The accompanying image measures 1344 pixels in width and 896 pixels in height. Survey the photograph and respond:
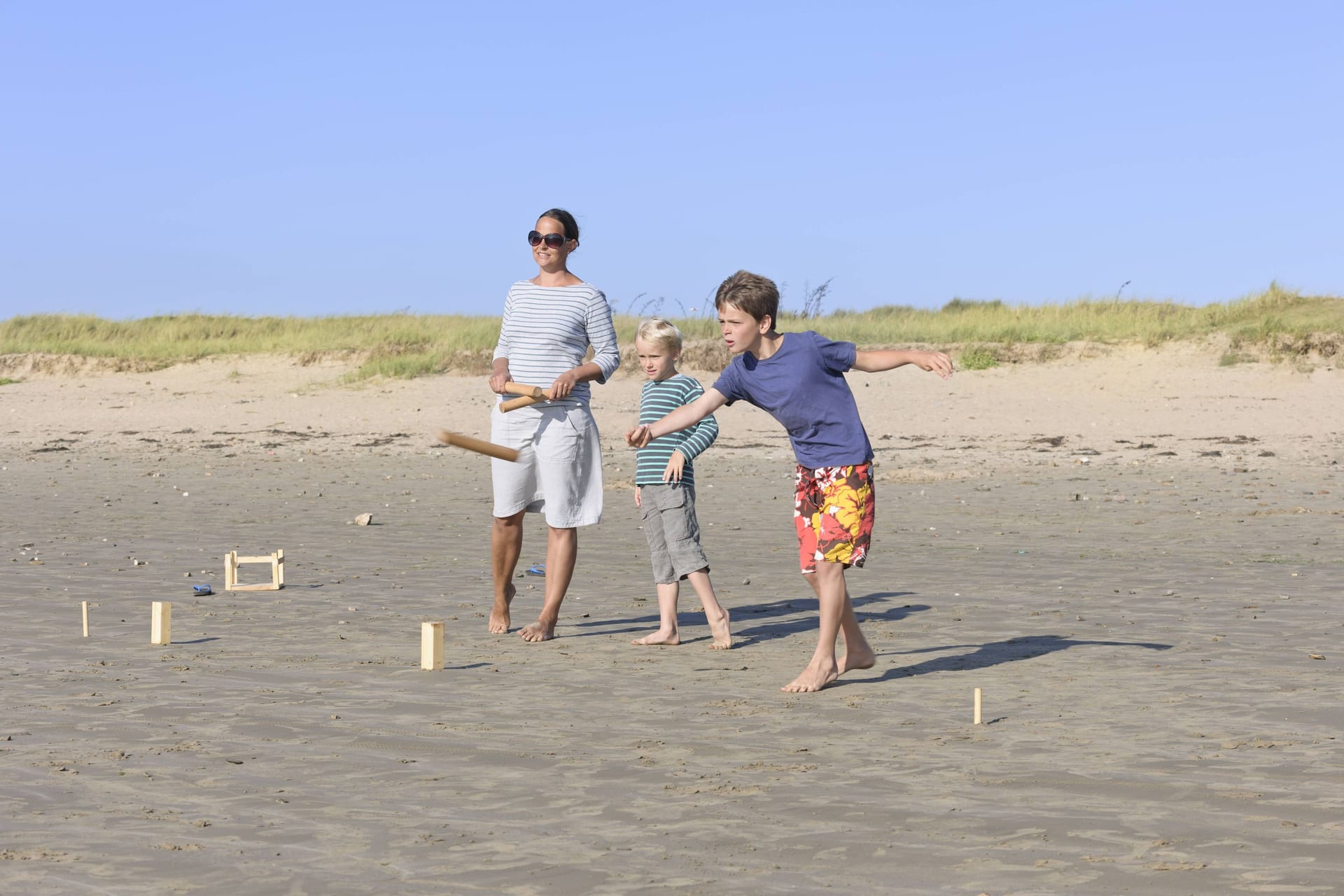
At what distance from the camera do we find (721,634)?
760cm

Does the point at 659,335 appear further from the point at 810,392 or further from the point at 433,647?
the point at 433,647

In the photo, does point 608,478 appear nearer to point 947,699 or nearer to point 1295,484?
point 1295,484

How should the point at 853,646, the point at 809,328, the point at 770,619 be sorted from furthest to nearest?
the point at 809,328, the point at 770,619, the point at 853,646

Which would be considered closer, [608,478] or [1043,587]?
[1043,587]

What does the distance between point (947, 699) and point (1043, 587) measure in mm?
3358

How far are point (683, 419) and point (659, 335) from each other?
1.12 m

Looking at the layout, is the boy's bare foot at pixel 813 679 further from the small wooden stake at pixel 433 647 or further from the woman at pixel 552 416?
the woman at pixel 552 416

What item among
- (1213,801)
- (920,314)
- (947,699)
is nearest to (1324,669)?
(947,699)

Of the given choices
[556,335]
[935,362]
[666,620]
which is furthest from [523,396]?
[935,362]

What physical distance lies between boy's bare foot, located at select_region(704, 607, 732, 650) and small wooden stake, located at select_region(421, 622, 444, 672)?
53.5 inches

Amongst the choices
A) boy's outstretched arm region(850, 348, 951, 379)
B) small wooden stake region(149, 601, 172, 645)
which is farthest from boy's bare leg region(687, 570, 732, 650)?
small wooden stake region(149, 601, 172, 645)

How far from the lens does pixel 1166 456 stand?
17891 mm

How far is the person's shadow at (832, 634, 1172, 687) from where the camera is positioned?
6.91m

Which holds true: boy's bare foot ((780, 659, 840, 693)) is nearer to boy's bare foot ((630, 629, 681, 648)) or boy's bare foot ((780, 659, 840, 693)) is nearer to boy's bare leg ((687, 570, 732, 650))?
boy's bare leg ((687, 570, 732, 650))
